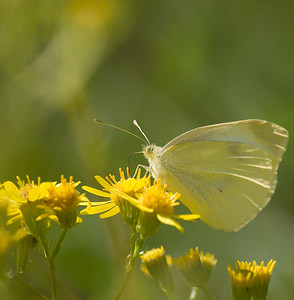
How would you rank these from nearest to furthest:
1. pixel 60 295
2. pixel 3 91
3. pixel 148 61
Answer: pixel 60 295, pixel 3 91, pixel 148 61

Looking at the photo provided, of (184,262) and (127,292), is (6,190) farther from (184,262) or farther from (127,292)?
(184,262)

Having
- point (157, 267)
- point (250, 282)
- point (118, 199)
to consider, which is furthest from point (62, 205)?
point (250, 282)

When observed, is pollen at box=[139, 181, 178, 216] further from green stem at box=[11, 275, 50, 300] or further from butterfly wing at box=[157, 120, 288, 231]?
green stem at box=[11, 275, 50, 300]

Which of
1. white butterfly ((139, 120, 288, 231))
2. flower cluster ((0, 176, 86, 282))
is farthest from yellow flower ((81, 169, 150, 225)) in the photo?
white butterfly ((139, 120, 288, 231))

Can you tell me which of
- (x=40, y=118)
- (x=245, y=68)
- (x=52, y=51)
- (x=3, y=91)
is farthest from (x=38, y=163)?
→ (x=245, y=68)

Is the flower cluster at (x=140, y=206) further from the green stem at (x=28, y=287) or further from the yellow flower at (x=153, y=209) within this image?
the green stem at (x=28, y=287)

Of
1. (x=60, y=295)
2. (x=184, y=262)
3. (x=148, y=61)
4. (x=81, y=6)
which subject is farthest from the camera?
(x=148, y=61)

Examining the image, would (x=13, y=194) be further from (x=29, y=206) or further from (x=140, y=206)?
(x=140, y=206)
